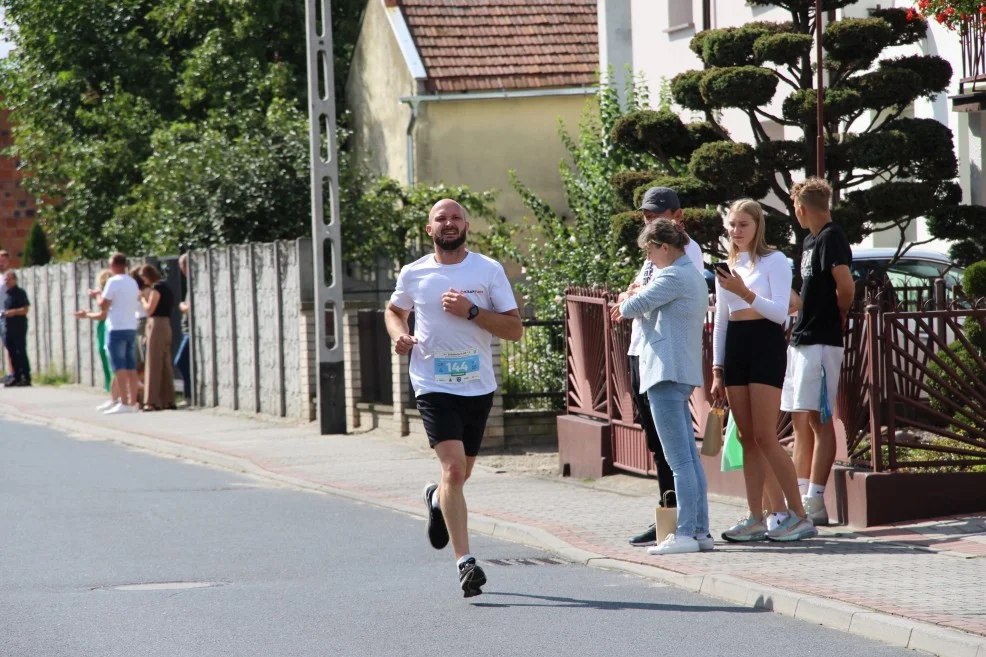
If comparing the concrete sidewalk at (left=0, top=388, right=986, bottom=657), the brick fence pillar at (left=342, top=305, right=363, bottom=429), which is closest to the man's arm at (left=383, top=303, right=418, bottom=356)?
the concrete sidewalk at (left=0, top=388, right=986, bottom=657)

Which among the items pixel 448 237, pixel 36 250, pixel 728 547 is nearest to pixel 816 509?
pixel 728 547

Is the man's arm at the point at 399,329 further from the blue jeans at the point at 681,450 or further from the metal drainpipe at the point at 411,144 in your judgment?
the metal drainpipe at the point at 411,144

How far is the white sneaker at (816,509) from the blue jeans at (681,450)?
92 centimetres

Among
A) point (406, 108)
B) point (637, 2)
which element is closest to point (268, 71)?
point (406, 108)

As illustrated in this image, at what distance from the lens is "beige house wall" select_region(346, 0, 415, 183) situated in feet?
98.2

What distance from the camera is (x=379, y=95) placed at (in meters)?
31.0

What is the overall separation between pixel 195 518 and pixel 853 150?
600cm

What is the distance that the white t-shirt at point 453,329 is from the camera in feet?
26.6

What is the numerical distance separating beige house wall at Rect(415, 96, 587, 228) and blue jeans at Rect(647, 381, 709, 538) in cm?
2010

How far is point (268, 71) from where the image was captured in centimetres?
3519

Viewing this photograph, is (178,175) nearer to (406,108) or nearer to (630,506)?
(406,108)

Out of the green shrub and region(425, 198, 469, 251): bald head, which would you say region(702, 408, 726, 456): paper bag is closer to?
region(425, 198, 469, 251): bald head

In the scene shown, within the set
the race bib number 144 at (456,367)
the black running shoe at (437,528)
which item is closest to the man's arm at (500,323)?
the race bib number 144 at (456,367)

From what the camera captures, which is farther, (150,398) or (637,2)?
(637,2)
